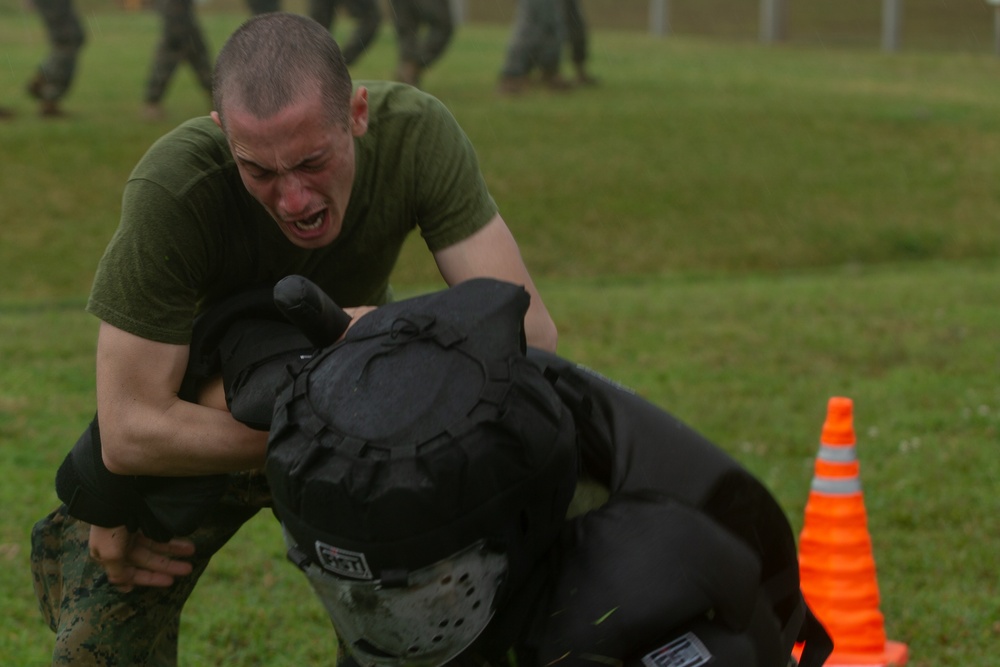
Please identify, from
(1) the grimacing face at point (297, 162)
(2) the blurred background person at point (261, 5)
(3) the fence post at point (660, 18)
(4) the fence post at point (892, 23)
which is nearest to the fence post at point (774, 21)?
(3) the fence post at point (660, 18)

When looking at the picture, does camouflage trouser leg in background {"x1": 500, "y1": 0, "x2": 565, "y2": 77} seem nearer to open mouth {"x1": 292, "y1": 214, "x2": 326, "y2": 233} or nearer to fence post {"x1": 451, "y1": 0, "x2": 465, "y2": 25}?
open mouth {"x1": 292, "y1": 214, "x2": 326, "y2": 233}

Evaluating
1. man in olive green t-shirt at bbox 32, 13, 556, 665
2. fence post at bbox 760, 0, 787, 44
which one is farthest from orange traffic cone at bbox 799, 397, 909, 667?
fence post at bbox 760, 0, 787, 44

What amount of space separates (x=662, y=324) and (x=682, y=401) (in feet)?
4.99

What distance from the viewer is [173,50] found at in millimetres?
11156

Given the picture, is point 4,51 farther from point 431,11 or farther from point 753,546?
point 753,546

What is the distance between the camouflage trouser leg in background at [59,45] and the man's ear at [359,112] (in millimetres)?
8871

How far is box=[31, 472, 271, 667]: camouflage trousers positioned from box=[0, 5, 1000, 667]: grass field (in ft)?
2.91

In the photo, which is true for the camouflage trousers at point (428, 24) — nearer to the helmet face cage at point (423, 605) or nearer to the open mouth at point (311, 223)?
the open mouth at point (311, 223)

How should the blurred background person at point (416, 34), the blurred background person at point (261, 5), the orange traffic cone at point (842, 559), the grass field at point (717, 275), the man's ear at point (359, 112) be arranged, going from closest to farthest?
1. the man's ear at point (359, 112)
2. the orange traffic cone at point (842, 559)
3. the grass field at point (717, 275)
4. the blurred background person at point (261, 5)
5. the blurred background person at point (416, 34)

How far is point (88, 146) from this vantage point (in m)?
10.5

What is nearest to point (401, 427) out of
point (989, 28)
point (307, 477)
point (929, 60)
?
point (307, 477)

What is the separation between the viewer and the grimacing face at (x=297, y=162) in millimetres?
2611

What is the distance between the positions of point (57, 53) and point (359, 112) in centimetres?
919

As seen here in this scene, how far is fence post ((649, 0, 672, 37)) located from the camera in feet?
79.6
